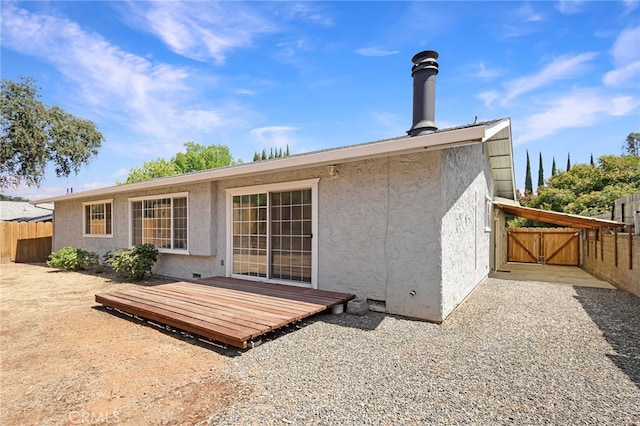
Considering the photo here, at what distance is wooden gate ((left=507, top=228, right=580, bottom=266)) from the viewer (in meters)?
14.0

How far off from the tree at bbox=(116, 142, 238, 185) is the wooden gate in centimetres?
3604

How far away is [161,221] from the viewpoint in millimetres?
9734

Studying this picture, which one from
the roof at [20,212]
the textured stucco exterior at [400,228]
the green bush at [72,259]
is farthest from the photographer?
the roof at [20,212]

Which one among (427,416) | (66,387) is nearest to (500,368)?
(427,416)

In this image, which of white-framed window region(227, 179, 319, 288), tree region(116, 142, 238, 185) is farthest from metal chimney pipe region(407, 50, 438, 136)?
A: tree region(116, 142, 238, 185)

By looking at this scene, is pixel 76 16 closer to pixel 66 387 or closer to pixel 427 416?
pixel 66 387

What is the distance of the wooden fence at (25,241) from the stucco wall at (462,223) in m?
19.3

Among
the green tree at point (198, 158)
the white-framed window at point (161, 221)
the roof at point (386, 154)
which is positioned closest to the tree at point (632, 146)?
the roof at point (386, 154)

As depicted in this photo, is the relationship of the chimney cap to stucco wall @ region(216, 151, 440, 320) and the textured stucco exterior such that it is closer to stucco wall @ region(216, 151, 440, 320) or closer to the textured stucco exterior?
the textured stucco exterior

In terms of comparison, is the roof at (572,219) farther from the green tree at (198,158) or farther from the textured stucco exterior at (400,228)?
the green tree at (198,158)

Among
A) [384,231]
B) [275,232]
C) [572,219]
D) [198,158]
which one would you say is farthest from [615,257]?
[198,158]

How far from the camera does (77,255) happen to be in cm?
1138

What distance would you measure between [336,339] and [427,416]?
188cm

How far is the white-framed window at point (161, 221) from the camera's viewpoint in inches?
357
